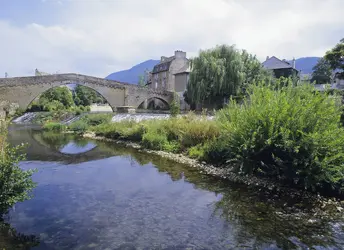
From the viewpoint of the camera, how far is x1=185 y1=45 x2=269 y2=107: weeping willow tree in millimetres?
29156

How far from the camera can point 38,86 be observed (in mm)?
31516

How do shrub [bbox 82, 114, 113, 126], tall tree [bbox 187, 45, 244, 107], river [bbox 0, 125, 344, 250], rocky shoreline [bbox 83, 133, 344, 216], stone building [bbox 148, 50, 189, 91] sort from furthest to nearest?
stone building [bbox 148, 50, 189, 91]
tall tree [bbox 187, 45, 244, 107]
shrub [bbox 82, 114, 113, 126]
rocky shoreline [bbox 83, 133, 344, 216]
river [bbox 0, 125, 344, 250]

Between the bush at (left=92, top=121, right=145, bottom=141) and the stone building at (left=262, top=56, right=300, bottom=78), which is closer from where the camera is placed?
the bush at (left=92, top=121, right=145, bottom=141)

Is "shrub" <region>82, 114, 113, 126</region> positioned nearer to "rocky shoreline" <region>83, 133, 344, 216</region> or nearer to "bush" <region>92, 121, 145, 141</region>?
"bush" <region>92, 121, 145, 141</region>

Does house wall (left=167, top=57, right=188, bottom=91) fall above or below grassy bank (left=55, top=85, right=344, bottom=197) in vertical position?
above

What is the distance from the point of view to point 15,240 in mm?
4344

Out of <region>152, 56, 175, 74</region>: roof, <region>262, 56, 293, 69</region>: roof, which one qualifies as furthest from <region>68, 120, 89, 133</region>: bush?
<region>262, 56, 293, 69</region>: roof

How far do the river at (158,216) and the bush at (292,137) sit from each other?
783mm

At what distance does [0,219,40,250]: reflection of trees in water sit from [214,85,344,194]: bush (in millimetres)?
5206

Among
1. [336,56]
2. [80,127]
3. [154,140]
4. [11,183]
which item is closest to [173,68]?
[80,127]

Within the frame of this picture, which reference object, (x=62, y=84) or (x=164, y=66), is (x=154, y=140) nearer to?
(x=62, y=84)

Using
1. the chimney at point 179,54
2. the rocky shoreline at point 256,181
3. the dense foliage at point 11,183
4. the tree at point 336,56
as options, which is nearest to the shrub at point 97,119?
the rocky shoreline at point 256,181

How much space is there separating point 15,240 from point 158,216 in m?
2.47

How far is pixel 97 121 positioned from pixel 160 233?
16634 millimetres
